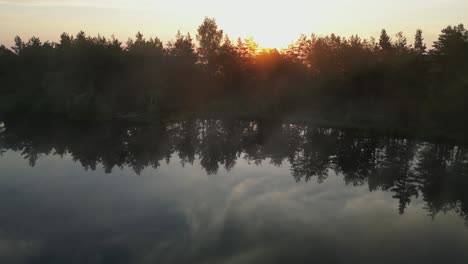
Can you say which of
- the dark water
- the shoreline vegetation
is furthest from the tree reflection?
the shoreline vegetation

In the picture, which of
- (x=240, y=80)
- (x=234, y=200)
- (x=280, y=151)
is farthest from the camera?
(x=240, y=80)

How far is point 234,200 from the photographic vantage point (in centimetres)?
3462

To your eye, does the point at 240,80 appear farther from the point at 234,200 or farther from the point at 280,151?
the point at 234,200

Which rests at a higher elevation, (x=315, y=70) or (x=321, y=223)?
(x=315, y=70)

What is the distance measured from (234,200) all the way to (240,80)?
224ft

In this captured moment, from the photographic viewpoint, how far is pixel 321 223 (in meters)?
29.4

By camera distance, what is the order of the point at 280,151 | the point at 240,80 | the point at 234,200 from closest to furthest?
the point at 234,200, the point at 280,151, the point at 240,80

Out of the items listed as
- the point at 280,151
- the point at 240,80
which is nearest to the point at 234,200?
the point at 280,151

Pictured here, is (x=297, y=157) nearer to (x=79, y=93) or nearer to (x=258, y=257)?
(x=258, y=257)

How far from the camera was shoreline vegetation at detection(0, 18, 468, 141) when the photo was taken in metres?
67.4

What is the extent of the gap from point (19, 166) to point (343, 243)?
3840cm

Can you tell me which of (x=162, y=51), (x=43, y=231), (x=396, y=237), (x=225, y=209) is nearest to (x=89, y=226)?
(x=43, y=231)

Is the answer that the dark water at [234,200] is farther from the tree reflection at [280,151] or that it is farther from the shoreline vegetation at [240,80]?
the shoreline vegetation at [240,80]

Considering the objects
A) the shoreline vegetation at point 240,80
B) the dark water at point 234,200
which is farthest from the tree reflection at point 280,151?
the shoreline vegetation at point 240,80
